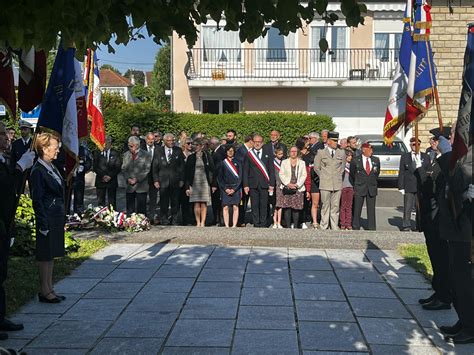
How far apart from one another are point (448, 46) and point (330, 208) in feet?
42.8

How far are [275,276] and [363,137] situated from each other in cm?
1754

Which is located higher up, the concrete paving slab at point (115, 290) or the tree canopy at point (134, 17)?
the tree canopy at point (134, 17)

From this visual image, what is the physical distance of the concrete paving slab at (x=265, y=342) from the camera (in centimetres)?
558

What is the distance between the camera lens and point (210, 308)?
6.91m

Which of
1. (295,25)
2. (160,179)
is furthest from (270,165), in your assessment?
(295,25)

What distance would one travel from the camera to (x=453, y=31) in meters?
22.9

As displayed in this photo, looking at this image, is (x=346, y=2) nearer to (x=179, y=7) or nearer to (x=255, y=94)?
(x=179, y=7)

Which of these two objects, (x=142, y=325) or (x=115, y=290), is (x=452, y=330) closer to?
(x=142, y=325)

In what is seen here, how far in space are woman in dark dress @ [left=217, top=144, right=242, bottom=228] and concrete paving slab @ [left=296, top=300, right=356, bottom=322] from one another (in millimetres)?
5902

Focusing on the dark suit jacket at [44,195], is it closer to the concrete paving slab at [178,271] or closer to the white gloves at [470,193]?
the concrete paving slab at [178,271]

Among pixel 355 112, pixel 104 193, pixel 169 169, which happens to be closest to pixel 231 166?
pixel 169 169

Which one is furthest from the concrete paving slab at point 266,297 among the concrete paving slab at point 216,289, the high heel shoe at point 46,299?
the high heel shoe at point 46,299

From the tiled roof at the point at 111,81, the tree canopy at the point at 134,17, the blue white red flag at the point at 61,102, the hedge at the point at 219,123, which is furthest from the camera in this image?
the tiled roof at the point at 111,81

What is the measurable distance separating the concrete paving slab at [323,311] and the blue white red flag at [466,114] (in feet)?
6.69
